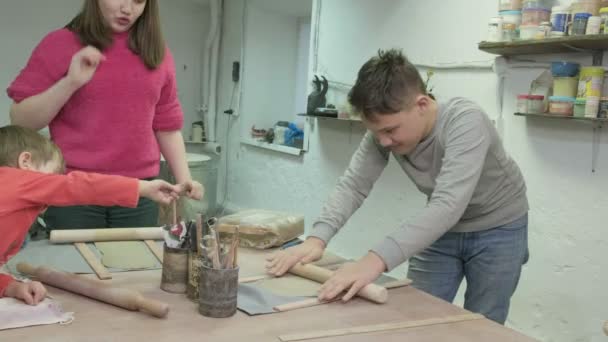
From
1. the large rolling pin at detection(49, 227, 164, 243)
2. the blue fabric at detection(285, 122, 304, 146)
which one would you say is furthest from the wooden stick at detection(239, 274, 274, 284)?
the blue fabric at detection(285, 122, 304, 146)

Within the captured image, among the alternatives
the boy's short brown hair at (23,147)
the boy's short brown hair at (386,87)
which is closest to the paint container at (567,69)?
the boy's short brown hair at (386,87)

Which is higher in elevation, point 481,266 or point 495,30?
point 495,30

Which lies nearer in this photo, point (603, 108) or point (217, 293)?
point (217, 293)

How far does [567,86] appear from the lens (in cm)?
232

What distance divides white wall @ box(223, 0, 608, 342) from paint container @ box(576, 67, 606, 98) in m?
→ 0.16

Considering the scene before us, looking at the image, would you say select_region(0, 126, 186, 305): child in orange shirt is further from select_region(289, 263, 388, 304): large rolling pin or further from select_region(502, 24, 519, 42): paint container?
select_region(502, 24, 519, 42): paint container

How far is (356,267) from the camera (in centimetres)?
138

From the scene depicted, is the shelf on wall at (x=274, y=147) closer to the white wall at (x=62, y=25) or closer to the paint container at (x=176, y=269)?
the white wall at (x=62, y=25)

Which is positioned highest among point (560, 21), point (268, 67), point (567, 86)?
point (560, 21)

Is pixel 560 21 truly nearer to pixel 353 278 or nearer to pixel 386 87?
pixel 386 87

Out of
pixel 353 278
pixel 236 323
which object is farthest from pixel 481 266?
pixel 236 323

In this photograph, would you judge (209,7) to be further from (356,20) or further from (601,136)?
(601,136)

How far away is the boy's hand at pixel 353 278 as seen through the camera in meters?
1.32

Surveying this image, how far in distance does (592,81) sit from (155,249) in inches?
68.8
